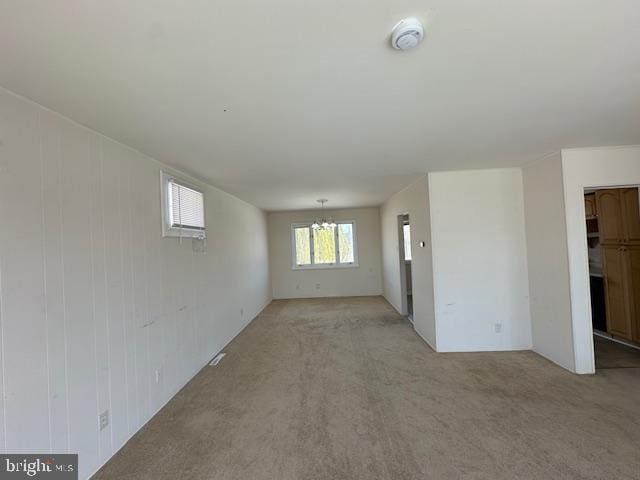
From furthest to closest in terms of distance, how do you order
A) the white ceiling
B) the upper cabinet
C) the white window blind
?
the upper cabinet < the white window blind < the white ceiling

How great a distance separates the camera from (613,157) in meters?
3.14

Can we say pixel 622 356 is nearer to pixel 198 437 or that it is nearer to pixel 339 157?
pixel 339 157

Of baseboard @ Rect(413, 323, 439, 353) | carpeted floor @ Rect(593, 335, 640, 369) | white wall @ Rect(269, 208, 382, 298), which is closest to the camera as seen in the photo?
carpeted floor @ Rect(593, 335, 640, 369)

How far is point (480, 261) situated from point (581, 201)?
3.94 feet

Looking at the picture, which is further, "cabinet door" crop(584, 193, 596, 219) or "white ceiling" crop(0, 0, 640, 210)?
"cabinet door" crop(584, 193, 596, 219)

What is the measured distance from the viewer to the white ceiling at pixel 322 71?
116 centimetres

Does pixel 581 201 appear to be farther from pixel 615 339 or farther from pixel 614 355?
pixel 615 339

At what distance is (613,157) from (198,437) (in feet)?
15.2

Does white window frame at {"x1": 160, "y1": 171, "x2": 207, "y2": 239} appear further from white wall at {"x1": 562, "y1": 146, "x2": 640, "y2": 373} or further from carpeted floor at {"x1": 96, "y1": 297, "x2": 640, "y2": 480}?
white wall at {"x1": 562, "y1": 146, "x2": 640, "y2": 373}

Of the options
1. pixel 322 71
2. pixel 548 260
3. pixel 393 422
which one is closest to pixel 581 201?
pixel 548 260

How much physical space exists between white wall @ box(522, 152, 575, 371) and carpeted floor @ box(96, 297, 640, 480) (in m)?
0.27

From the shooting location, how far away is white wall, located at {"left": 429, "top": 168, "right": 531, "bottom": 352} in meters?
3.90

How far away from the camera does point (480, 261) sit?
155 inches

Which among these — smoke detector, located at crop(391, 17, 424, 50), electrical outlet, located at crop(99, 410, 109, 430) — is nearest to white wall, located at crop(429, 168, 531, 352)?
smoke detector, located at crop(391, 17, 424, 50)
